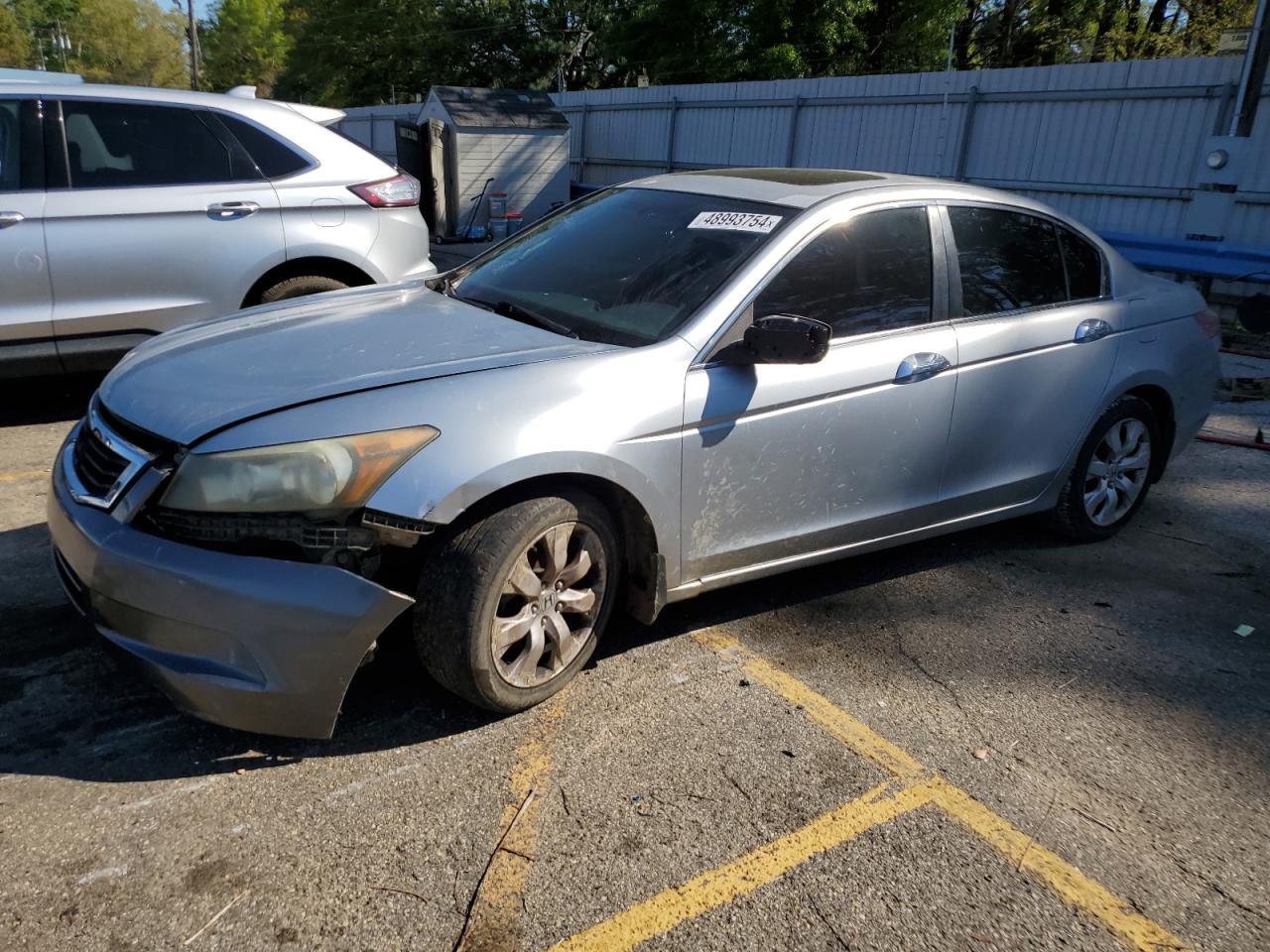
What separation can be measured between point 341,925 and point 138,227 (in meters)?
4.29

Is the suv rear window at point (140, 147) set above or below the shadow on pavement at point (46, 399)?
above

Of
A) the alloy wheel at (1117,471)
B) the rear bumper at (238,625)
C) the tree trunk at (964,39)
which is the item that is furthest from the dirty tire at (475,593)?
the tree trunk at (964,39)

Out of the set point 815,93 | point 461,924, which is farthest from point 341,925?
point 815,93

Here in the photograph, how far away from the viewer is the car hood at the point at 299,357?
8.87 ft

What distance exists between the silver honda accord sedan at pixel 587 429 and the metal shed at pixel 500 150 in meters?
12.4

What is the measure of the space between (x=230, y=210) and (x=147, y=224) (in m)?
0.43

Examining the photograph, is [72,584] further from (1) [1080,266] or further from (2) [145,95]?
(1) [1080,266]

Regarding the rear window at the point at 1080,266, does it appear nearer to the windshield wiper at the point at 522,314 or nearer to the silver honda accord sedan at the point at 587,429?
the silver honda accord sedan at the point at 587,429

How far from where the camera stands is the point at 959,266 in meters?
3.86

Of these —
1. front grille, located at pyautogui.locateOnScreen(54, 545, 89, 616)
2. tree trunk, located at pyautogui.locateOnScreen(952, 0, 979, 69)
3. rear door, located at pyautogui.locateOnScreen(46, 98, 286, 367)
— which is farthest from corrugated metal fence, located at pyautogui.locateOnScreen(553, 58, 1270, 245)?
tree trunk, located at pyautogui.locateOnScreen(952, 0, 979, 69)

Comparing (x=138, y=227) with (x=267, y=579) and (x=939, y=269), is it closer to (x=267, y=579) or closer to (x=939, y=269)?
(x=267, y=579)

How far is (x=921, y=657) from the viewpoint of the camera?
3.52 metres

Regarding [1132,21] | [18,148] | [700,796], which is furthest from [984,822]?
[1132,21]

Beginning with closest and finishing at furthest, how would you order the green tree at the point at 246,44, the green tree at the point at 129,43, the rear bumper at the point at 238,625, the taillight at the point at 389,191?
1. the rear bumper at the point at 238,625
2. the taillight at the point at 389,191
3. the green tree at the point at 246,44
4. the green tree at the point at 129,43
